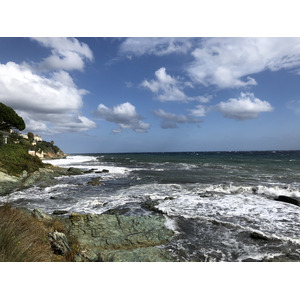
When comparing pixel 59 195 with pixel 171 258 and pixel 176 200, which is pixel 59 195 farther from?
pixel 171 258

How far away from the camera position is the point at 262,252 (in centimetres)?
668

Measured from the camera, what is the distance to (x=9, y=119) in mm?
28250

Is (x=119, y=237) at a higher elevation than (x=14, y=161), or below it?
below

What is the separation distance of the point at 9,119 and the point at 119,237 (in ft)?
98.3

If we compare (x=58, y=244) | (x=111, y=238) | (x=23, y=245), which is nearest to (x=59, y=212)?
(x=111, y=238)

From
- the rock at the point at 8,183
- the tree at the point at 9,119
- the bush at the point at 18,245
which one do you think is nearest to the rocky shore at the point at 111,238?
the bush at the point at 18,245

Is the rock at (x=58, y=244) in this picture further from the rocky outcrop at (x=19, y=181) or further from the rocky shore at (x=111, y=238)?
the rocky outcrop at (x=19, y=181)

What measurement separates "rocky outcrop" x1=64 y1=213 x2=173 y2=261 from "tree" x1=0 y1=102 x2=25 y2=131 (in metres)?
26.9

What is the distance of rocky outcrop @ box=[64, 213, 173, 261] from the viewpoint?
594 cm

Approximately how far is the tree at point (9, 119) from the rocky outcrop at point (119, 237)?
26.9 metres

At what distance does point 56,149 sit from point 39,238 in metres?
101

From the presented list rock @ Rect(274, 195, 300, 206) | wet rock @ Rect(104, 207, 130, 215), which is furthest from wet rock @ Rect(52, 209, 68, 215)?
rock @ Rect(274, 195, 300, 206)

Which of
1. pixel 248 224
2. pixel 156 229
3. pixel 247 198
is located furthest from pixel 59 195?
pixel 247 198

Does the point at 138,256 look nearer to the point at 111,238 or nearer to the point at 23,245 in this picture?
the point at 111,238
